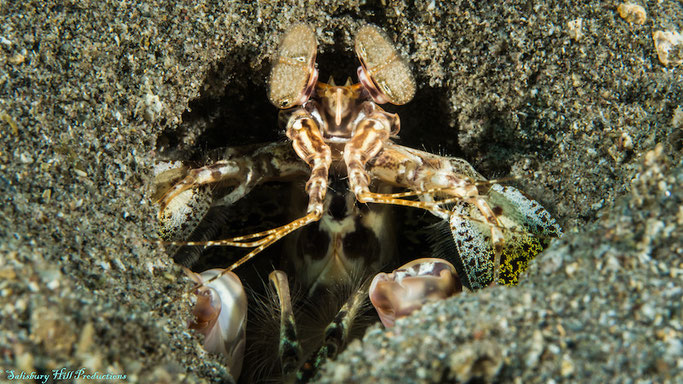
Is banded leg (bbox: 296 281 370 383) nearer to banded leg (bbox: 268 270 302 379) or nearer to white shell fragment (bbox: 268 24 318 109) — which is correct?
banded leg (bbox: 268 270 302 379)

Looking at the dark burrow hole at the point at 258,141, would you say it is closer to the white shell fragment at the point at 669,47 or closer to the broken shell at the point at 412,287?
the broken shell at the point at 412,287

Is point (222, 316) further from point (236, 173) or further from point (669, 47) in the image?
point (669, 47)

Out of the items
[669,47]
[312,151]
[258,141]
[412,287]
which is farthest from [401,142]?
[669,47]

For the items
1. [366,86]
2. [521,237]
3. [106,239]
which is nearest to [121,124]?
[106,239]

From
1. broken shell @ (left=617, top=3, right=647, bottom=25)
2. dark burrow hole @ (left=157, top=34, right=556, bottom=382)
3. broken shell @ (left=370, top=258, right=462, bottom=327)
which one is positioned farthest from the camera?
dark burrow hole @ (left=157, top=34, right=556, bottom=382)

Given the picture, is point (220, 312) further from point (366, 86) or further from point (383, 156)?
point (366, 86)

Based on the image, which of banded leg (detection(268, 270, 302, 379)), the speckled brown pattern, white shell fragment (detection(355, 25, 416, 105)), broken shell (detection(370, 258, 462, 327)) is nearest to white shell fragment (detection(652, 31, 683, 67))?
the speckled brown pattern

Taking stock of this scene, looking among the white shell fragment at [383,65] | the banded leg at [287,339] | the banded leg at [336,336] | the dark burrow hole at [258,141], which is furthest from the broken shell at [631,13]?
the banded leg at [287,339]

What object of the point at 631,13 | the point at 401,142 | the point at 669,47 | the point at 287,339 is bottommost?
the point at 287,339
